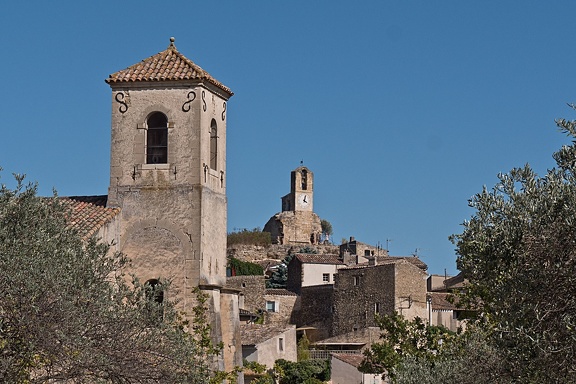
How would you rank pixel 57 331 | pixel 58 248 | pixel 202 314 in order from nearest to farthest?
pixel 57 331
pixel 58 248
pixel 202 314

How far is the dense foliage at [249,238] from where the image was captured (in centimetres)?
10431

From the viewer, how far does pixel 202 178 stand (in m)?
32.6

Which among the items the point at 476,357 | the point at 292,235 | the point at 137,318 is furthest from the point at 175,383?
the point at 292,235

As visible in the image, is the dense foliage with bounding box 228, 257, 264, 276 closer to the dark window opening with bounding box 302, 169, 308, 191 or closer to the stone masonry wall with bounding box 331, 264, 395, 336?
the stone masonry wall with bounding box 331, 264, 395, 336

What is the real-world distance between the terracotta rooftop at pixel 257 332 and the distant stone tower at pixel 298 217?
49771 mm

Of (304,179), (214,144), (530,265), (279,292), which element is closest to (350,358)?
(279,292)

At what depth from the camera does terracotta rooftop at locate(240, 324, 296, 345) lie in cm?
6159

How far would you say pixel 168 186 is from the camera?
3262cm

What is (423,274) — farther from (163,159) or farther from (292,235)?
(163,159)

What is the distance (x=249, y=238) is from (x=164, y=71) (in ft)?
237

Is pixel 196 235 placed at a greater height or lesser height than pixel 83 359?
greater

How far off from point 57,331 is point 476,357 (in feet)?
41.8

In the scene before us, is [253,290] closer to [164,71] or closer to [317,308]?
[317,308]

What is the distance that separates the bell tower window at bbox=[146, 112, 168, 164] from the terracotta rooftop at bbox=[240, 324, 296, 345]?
28844 mm
